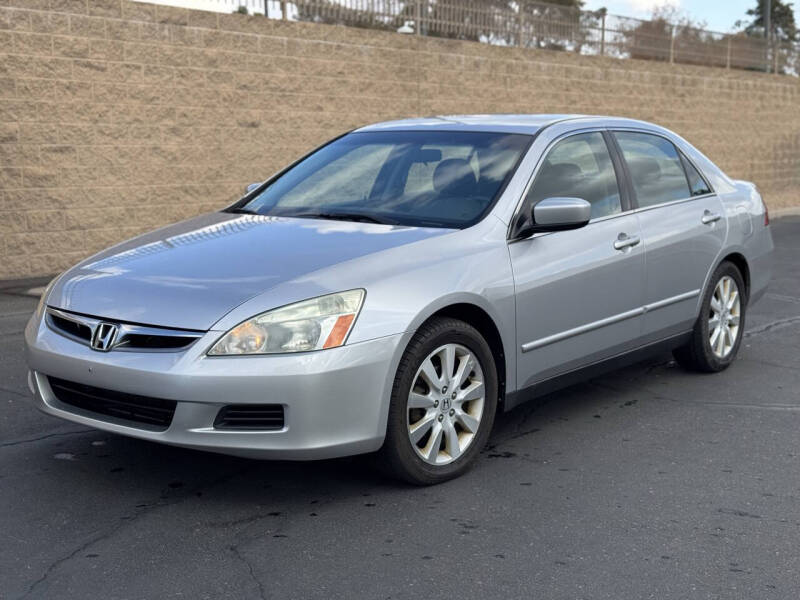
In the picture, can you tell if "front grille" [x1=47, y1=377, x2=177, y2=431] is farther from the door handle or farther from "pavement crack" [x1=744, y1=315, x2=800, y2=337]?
"pavement crack" [x1=744, y1=315, x2=800, y2=337]

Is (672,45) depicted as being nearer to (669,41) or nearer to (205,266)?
(669,41)

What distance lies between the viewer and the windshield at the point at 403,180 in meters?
5.08

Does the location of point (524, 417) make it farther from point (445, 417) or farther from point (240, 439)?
point (240, 439)

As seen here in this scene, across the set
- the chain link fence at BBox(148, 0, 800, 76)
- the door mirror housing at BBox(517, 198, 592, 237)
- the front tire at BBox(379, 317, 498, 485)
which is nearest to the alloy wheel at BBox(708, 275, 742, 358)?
the door mirror housing at BBox(517, 198, 592, 237)

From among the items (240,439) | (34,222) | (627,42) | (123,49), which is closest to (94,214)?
(34,222)

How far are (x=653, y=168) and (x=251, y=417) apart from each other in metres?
3.17

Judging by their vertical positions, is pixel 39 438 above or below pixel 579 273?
below

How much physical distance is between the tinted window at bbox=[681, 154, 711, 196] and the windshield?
5.09ft

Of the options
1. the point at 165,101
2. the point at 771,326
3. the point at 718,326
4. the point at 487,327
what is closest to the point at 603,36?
the point at 165,101

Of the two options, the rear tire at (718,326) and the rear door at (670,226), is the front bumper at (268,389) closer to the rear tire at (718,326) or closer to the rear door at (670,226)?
the rear door at (670,226)

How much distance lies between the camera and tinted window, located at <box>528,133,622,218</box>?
5309 mm

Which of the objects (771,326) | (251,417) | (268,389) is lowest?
(771,326)

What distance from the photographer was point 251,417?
13.3 feet

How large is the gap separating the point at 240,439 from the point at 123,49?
8.74 m
